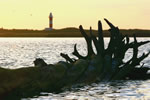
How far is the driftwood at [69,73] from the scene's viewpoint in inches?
609

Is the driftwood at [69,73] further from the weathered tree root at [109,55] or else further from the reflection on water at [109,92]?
the reflection on water at [109,92]

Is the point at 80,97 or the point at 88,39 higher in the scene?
the point at 88,39

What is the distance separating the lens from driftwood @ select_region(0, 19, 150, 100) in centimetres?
1546

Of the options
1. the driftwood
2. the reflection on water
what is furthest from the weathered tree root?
the reflection on water

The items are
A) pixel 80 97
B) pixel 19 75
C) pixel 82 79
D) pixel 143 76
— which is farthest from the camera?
pixel 143 76

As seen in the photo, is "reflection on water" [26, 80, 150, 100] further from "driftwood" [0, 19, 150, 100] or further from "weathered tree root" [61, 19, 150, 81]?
"weathered tree root" [61, 19, 150, 81]

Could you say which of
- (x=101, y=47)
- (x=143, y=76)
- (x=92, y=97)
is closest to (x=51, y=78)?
(x=92, y=97)

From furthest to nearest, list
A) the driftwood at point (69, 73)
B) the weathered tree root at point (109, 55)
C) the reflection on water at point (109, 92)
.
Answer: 1. the weathered tree root at point (109, 55)
2. the reflection on water at point (109, 92)
3. the driftwood at point (69, 73)

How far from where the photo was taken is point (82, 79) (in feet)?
66.2

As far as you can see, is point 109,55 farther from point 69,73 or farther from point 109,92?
point 69,73

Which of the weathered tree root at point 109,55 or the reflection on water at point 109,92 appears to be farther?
the weathered tree root at point 109,55

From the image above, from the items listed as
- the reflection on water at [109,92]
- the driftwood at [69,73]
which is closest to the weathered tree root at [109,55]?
the driftwood at [69,73]

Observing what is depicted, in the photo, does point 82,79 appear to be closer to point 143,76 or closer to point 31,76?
point 31,76

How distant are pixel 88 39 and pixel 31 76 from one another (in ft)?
22.8
